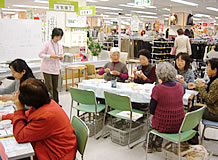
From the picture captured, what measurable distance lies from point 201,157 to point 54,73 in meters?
3.06

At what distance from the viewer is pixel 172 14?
13688 mm

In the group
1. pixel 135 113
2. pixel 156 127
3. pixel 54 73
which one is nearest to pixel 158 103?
pixel 156 127

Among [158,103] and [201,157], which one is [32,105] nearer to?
[158,103]

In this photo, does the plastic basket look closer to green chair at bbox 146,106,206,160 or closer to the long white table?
the long white table

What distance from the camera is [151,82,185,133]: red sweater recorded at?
268 centimetres

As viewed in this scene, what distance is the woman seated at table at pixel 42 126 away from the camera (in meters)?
1.76

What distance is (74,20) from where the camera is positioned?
23.6ft

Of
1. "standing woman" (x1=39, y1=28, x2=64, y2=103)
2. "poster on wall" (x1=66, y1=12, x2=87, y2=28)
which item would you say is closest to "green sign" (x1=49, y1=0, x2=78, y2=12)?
"poster on wall" (x1=66, y1=12, x2=87, y2=28)

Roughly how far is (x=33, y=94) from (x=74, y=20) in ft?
18.8

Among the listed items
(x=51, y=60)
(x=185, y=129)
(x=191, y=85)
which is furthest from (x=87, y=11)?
(x=185, y=129)

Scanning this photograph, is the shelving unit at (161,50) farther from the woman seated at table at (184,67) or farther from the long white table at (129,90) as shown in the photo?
the long white table at (129,90)

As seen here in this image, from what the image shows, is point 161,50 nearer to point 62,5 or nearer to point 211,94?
point 62,5

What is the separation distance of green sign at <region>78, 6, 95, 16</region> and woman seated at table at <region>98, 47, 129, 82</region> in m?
3.31

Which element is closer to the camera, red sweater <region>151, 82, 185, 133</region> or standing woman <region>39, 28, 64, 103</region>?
red sweater <region>151, 82, 185, 133</region>
